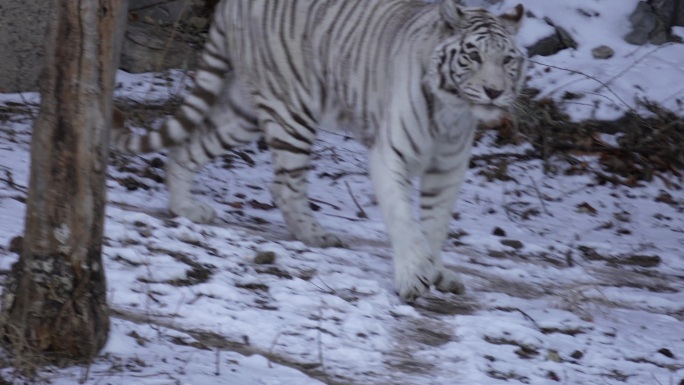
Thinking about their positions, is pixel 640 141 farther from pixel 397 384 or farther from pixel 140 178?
pixel 397 384

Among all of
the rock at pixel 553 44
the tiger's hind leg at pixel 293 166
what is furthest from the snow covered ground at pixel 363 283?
the rock at pixel 553 44

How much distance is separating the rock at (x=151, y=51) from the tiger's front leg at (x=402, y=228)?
3574 mm

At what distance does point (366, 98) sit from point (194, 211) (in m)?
1.12

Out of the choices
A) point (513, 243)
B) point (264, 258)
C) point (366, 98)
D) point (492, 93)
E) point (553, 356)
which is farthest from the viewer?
point (513, 243)

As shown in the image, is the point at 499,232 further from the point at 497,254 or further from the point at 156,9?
the point at 156,9

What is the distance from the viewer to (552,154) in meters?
8.52

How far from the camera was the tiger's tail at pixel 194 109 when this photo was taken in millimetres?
5957

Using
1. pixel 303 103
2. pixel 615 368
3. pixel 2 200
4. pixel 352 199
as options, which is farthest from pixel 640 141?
pixel 2 200

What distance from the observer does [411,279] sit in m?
4.96

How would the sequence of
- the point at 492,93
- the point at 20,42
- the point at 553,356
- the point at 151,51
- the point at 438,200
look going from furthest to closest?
the point at 151,51 → the point at 20,42 → the point at 438,200 → the point at 492,93 → the point at 553,356

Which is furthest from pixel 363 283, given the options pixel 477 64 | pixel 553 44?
pixel 553 44

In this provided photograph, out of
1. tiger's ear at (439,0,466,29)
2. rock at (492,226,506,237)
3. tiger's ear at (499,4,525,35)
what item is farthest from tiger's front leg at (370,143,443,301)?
rock at (492,226,506,237)

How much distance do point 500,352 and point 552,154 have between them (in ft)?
14.1

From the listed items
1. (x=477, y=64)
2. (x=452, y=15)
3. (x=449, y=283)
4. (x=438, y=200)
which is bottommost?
(x=449, y=283)
